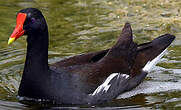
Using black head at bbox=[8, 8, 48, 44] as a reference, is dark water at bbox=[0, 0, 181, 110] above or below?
below

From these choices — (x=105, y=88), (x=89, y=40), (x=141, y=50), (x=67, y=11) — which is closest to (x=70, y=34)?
(x=89, y=40)

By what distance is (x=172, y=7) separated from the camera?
9.73 metres

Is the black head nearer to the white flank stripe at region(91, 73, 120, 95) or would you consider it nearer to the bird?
the bird

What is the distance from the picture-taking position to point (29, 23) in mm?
6000

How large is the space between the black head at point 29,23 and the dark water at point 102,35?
92 centimetres

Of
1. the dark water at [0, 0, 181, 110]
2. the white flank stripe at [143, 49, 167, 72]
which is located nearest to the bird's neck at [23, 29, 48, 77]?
the dark water at [0, 0, 181, 110]

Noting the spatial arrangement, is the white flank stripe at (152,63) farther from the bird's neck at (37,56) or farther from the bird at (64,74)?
the bird's neck at (37,56)

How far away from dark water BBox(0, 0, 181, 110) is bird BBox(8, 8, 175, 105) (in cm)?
15

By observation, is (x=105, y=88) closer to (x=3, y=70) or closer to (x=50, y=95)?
(x=50, y=95)

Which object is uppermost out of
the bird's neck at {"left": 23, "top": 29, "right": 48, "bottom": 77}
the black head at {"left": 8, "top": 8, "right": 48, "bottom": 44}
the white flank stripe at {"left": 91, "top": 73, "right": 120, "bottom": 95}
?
the black head at {"left": 8, "top": 8, "right": 48, "bottom": 44}

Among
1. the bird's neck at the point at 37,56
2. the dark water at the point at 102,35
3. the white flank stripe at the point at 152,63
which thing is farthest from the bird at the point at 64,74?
the white flank stripe at the point at 152,63

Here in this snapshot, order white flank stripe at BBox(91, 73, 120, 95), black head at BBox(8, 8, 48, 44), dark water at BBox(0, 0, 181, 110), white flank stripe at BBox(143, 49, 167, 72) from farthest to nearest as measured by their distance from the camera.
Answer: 1. white flank stripe at BBox(143, 49, 167, 72)
2. dark water at BBox(0, 0, 181, 110)
3. white flank stripe at BBox(91, 73, 120, 95)
4. black head at BBox(8, 8, 48, 44)

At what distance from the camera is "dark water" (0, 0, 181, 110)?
21.4ft

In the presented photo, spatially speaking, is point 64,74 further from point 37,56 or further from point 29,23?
point 29,23
